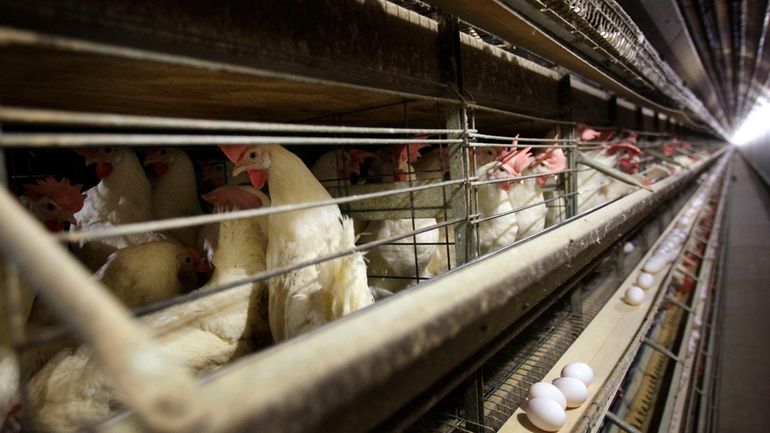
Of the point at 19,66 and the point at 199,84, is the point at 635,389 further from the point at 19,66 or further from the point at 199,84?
the point at 19,66

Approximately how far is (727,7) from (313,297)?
171 inches

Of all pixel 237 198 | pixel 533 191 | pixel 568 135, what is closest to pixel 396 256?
pixel 237 198

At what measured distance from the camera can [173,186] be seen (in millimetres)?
1817

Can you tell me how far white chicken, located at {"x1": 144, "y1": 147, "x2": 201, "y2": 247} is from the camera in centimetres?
178

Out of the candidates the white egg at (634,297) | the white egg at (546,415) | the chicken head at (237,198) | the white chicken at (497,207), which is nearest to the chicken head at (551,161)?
the white chicken at (497,207)

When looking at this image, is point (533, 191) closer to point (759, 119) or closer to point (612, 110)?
point (612, 110)

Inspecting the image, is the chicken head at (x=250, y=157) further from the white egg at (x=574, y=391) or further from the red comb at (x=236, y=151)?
the white egg at (x=574, y=391)

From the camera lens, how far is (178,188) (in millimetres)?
1826

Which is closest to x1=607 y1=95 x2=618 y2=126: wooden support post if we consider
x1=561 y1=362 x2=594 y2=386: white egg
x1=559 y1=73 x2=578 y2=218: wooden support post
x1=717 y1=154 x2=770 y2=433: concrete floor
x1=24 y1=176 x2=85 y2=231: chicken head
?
x1=559 y1=73 x2=578 y2=218: wooden support post

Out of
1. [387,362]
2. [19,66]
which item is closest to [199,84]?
[19,66]

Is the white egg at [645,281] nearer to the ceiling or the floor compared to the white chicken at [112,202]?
nearer to the floor

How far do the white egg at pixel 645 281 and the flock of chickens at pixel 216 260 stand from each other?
1.09 meters

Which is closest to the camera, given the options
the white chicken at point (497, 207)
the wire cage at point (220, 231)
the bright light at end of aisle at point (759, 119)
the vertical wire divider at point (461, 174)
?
the wire cage at point (220, 231)

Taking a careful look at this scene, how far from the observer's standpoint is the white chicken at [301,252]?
1.01 m
